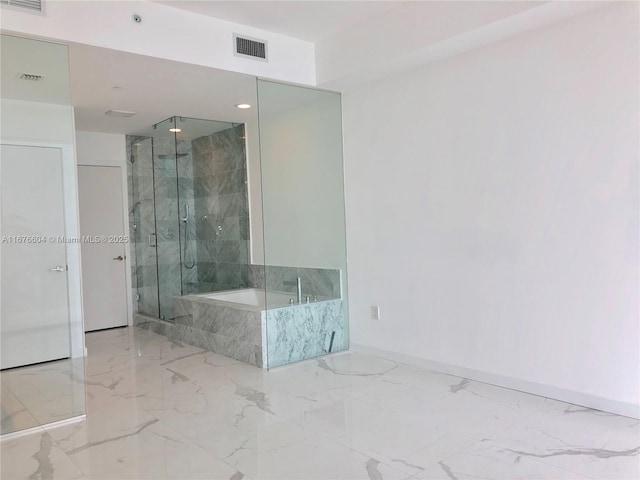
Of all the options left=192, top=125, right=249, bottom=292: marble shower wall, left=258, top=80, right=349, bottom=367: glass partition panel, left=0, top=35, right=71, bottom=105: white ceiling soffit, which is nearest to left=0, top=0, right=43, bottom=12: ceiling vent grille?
left=0, top=35, right=71, bottom=105: white ceiling soffit

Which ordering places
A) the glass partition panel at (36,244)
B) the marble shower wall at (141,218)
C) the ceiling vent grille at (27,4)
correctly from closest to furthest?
the ceiling vent grille at (27,4) < the glass partition panel at (36,244) < the marble shower wall at (141,218)

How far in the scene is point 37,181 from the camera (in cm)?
353

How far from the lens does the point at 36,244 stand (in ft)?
11.5

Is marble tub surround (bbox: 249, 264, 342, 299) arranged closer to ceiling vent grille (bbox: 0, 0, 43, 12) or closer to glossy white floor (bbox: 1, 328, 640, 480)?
glossy white floor (bbox: 1, 328, 640, 480)

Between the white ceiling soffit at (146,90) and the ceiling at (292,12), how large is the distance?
0.42 meters


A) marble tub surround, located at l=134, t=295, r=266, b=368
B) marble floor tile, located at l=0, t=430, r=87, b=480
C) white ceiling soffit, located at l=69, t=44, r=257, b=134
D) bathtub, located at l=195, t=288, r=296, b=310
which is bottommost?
marble floor tile, located at l=0, t=430, r=87, b=480

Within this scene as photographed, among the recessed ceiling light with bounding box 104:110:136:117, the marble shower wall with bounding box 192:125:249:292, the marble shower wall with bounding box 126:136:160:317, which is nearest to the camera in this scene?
the recessed ceiling light with bounding box 104:110:136:117

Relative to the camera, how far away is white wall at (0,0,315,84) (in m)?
3.18

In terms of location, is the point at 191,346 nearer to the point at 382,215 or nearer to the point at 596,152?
the point at 382,215

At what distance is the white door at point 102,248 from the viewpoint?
6.42 m

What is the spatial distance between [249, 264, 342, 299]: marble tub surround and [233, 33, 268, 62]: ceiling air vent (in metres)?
1.90

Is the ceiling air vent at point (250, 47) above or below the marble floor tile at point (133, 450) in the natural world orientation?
above

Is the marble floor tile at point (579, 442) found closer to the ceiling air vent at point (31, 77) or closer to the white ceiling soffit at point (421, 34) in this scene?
the white ceiling soffit at point (421, 34)

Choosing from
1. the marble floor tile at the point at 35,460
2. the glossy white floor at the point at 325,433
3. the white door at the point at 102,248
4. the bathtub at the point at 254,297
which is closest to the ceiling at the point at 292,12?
the bathtub at the point at 254,297
